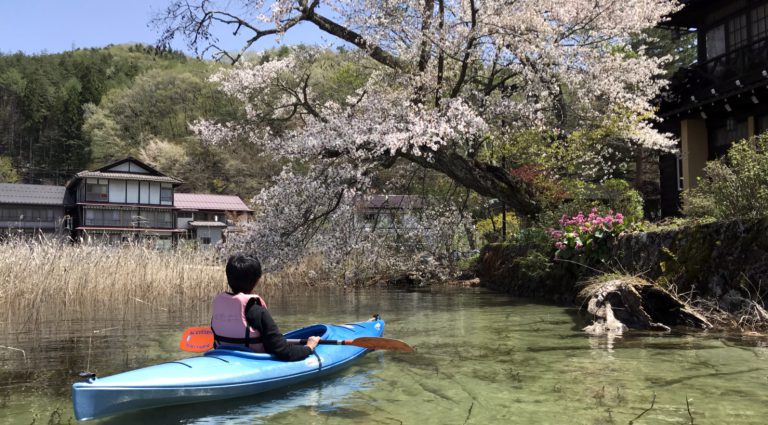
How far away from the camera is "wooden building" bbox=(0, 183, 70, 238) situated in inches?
1484

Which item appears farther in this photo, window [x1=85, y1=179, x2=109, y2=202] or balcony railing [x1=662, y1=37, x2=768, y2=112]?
window [x1=85, y1=179, x2=109, y2=202]

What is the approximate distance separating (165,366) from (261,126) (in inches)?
401

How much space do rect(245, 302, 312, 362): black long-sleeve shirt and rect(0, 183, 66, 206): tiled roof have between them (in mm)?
39982

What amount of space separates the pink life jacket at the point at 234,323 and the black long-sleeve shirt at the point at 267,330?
0.13ft

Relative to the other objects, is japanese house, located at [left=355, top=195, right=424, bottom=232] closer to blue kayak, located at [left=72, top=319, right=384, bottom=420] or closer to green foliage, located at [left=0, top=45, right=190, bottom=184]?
blue kayak, located at [left=72, top=319, right=384, bottom=420]

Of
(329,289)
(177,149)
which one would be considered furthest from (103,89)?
(329,289)

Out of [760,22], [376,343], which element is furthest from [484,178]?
[376,343]

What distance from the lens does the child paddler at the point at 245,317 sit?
182 inches

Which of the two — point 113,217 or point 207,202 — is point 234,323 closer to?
point 113,217

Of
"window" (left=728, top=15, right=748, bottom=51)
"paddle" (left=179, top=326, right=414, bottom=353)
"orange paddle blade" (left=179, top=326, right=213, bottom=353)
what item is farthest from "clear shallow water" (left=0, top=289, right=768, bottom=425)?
"window" (left=728, top=15, right=748, bottom=51)

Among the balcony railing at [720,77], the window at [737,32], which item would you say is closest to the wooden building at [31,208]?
the balcony railing at [720,77]

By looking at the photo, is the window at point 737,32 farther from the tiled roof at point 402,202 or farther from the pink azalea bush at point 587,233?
the tiled roof at point 402,202

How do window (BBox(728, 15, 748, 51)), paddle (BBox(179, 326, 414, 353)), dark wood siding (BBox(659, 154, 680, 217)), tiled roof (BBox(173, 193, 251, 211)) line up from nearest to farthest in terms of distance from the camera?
1. paddle (BBox(179, 326, 414, 353))
2. window (BBox(728, 15, 748, 51))
3. dark wood siding (BBox(659, 154, 680, 217))
4. tiled roof (BBox(173, 193, 251, 211))

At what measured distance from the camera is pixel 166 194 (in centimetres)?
4028
